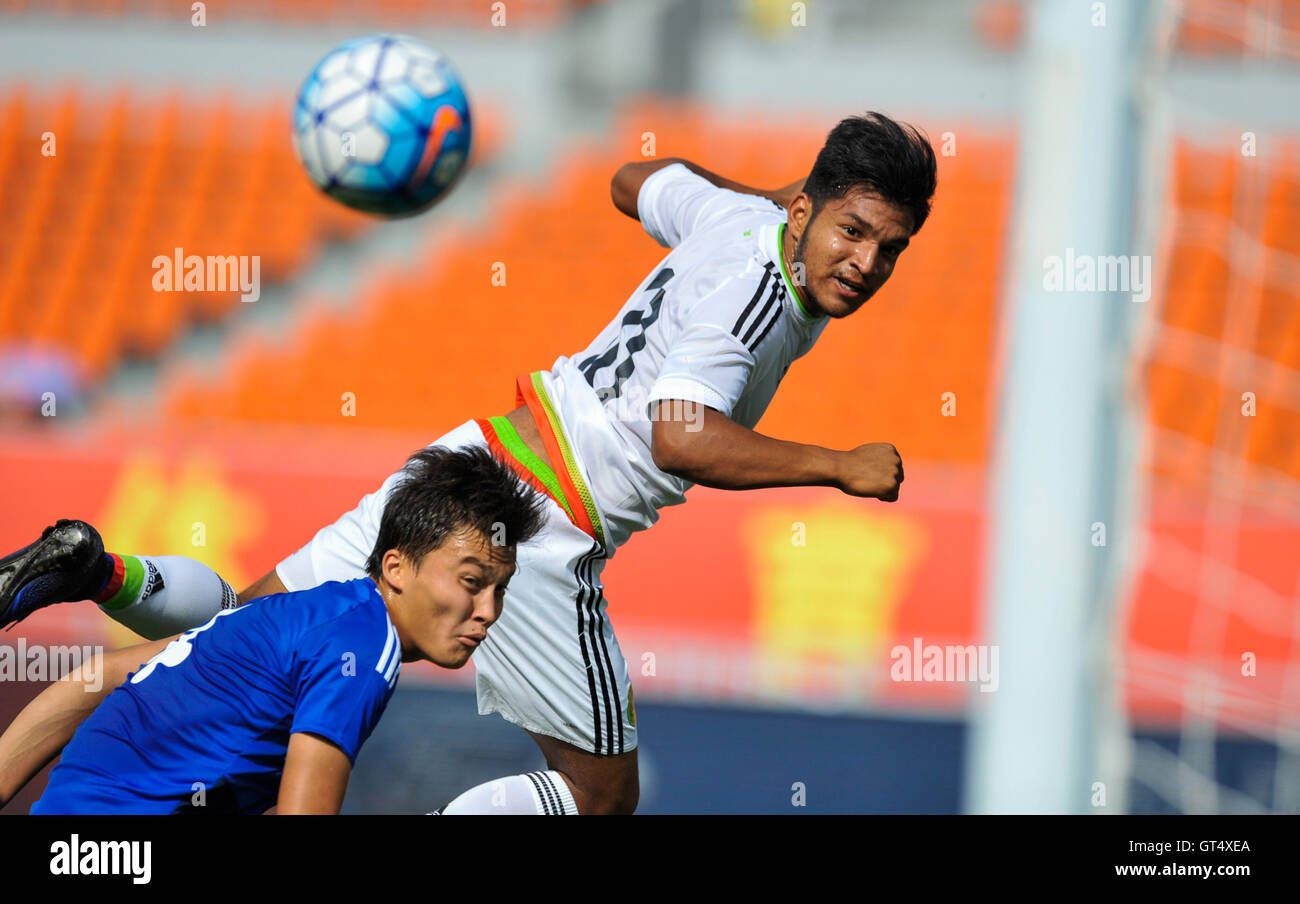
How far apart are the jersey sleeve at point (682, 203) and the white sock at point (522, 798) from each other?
1421 millimetres

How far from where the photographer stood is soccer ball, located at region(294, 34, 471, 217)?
389cm

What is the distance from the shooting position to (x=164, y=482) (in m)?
7.67

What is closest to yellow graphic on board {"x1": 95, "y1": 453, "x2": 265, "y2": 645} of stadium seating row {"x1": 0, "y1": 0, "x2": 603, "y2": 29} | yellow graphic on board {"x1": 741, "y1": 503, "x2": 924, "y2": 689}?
yellow graphic on board {"x1": 741, "y1": 503, "x2": 924, "y2": 689}

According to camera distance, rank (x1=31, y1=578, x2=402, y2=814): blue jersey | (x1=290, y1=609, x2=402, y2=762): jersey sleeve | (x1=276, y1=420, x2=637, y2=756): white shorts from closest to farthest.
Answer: (x1=290, y1=609, x2=402, y2=762): jersey sleeve, (x1=31, y1=578, x2=402, y2=814): blue jersey, (x1=276, y1=420, x2=637, y2=756): white shorts

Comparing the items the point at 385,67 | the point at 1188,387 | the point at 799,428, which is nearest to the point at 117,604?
the point at 385,67

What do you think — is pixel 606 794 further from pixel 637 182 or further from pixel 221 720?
pixel 637 182

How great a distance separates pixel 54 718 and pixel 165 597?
0.53 m

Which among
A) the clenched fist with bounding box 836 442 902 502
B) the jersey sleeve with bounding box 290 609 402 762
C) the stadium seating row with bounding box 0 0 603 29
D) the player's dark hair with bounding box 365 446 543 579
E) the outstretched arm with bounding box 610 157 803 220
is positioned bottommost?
the jersey sleeve with bounding box 290 609 402 762

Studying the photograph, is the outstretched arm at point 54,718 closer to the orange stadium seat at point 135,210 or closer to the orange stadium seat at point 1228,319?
the orange stadium seat at point 1228,319

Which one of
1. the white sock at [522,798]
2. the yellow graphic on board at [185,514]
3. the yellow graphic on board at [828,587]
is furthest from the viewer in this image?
the yellow graphic on board at [185,514]

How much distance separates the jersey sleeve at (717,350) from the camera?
10.2 ft

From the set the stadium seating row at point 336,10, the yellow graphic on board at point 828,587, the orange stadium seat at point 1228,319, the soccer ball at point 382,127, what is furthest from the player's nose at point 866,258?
the stadium seating row at point 336,10

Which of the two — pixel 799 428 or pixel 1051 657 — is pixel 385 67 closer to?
pixel 1051 657

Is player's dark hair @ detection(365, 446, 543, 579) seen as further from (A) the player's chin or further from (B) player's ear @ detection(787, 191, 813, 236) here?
(B) player's ear @ detection(787, 191, 813, 236)
